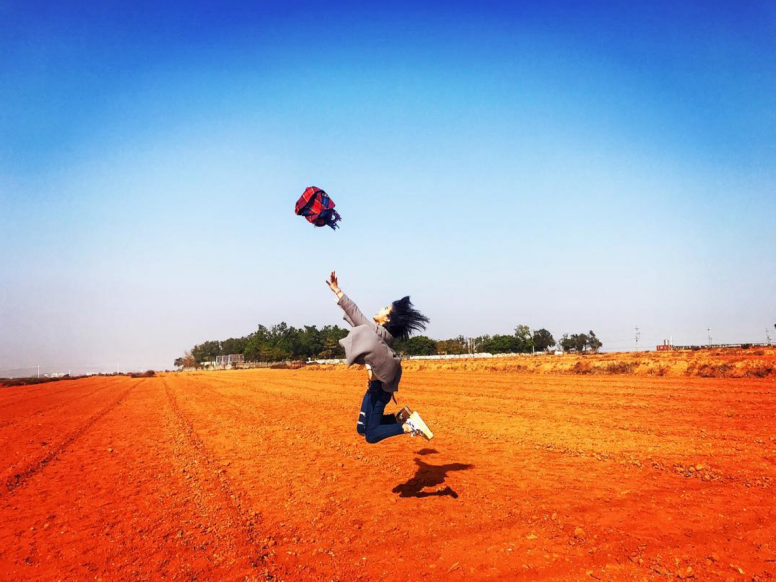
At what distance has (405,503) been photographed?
5.01m

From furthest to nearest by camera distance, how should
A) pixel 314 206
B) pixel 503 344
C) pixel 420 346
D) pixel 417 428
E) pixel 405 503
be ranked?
pixel 503 344 → pixel 420 346 → pixel 314 206 → pixel 417 428 → pixel 405 503

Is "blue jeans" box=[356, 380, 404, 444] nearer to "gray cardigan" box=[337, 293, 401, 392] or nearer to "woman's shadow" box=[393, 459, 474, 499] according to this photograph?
"gray cardigan" box=[337, 293, 401, 392]

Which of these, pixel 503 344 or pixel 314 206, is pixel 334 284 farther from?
pixel 503 344

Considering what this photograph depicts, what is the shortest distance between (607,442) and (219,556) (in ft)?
21.0

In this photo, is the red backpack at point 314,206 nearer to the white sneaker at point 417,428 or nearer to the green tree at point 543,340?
the white sneaker at point 417,428

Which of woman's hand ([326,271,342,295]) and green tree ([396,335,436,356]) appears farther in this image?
green tree ([396,335,436,356])

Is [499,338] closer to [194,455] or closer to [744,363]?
A: [744,363]

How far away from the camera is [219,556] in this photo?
380 centimetres

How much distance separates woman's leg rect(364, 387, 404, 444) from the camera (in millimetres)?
5359

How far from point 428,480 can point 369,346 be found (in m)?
2.09

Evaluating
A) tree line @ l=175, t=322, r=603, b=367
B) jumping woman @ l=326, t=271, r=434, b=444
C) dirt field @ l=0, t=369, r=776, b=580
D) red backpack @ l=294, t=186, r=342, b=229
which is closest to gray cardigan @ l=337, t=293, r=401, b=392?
jumping woman @ l=326, t=271, r=434, b=444

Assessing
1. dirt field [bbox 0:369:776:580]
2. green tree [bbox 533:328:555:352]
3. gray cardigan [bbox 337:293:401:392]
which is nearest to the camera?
dirt field [bbox 0:369:776:580]

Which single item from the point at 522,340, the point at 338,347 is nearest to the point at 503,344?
the point at 522,340

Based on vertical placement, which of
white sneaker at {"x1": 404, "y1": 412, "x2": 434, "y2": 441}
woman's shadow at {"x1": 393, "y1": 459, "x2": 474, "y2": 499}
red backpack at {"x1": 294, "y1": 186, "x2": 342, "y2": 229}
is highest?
red backpack at {"x1": 294, "y1": 186, "x2": 342, "y2": 229}
